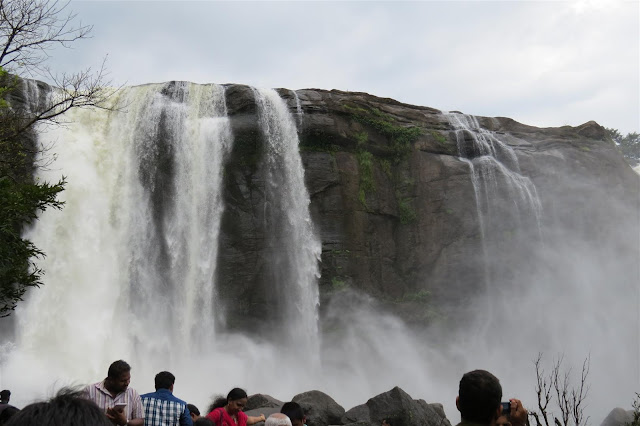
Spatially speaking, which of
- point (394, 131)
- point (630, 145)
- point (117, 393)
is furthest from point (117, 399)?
point (630, 145)

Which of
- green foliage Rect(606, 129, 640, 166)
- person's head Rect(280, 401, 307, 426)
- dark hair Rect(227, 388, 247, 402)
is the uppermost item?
green foliage Rect(606, 129, 640, 166)

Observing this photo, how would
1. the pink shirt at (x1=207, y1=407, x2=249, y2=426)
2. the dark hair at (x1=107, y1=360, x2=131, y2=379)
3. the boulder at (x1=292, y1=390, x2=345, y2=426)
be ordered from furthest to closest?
A: 1. the boulder at (x1=292, y1=390, x2=345, y2=426)
2. the pink shirt at (x1=207, y1=407, x2=249, y2=426)
3. the dark hair at (x1=107, y1=360, x2=131, y2=379)

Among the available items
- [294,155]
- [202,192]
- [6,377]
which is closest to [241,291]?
[202,192]

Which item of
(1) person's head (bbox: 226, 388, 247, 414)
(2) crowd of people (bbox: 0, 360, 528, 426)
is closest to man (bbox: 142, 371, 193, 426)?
(2) crowd of people (bbox: 0, 360, 528, 426)

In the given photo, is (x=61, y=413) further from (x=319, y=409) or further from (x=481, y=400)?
(x=319, y=409)

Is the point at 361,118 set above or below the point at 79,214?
above

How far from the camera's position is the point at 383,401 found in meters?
13.4

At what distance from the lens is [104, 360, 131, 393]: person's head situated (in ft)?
17.6

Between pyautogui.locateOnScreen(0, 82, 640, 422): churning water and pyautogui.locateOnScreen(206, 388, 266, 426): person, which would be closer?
pyautogui.locateOnScreen(206, 388, 266, 426): person

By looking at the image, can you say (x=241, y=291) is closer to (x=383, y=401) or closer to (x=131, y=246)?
(x=131, y=246)

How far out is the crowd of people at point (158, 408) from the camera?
2010 millimetres

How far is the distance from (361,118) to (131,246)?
11801 millimetres

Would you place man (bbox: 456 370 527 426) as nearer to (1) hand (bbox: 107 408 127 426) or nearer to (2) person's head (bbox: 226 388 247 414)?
(1) hand (bbox: 107 408 127 426)

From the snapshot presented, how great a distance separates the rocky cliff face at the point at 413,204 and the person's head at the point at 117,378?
59.5 ft
